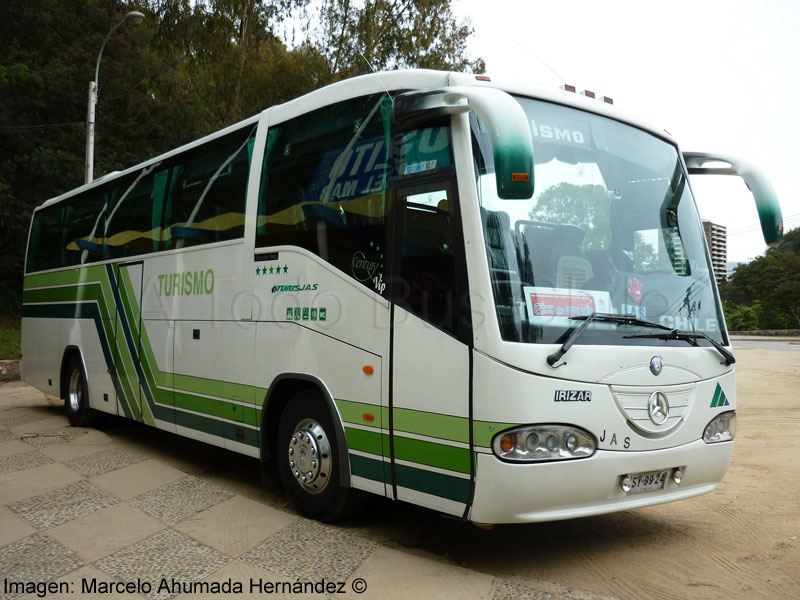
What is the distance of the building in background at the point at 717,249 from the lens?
230 inches

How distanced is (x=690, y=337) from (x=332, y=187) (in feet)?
9.01

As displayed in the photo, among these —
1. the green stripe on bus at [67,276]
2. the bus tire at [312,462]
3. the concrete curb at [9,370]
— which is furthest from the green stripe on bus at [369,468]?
the concrete curb at [9,370]

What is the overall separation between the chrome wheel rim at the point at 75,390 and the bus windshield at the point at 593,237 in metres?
7.72

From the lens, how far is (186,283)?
302 inches

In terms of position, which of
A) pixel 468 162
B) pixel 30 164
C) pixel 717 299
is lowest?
pixel 717 299

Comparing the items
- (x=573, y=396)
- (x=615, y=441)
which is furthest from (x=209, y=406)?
(x=615, y=441)

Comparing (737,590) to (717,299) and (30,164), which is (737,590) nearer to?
(717,299)

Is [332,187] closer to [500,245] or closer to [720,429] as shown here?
[500,245]

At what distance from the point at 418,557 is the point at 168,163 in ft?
17.9

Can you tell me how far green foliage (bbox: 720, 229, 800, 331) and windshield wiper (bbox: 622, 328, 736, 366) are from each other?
180 feet

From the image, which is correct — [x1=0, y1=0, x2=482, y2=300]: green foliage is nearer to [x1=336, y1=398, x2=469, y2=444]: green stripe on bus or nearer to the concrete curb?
the concrete curb

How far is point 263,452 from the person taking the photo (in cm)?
629

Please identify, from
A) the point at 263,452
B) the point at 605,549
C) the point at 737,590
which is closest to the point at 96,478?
the point at 263,452

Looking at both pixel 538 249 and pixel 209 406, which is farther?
pixel 209 406
